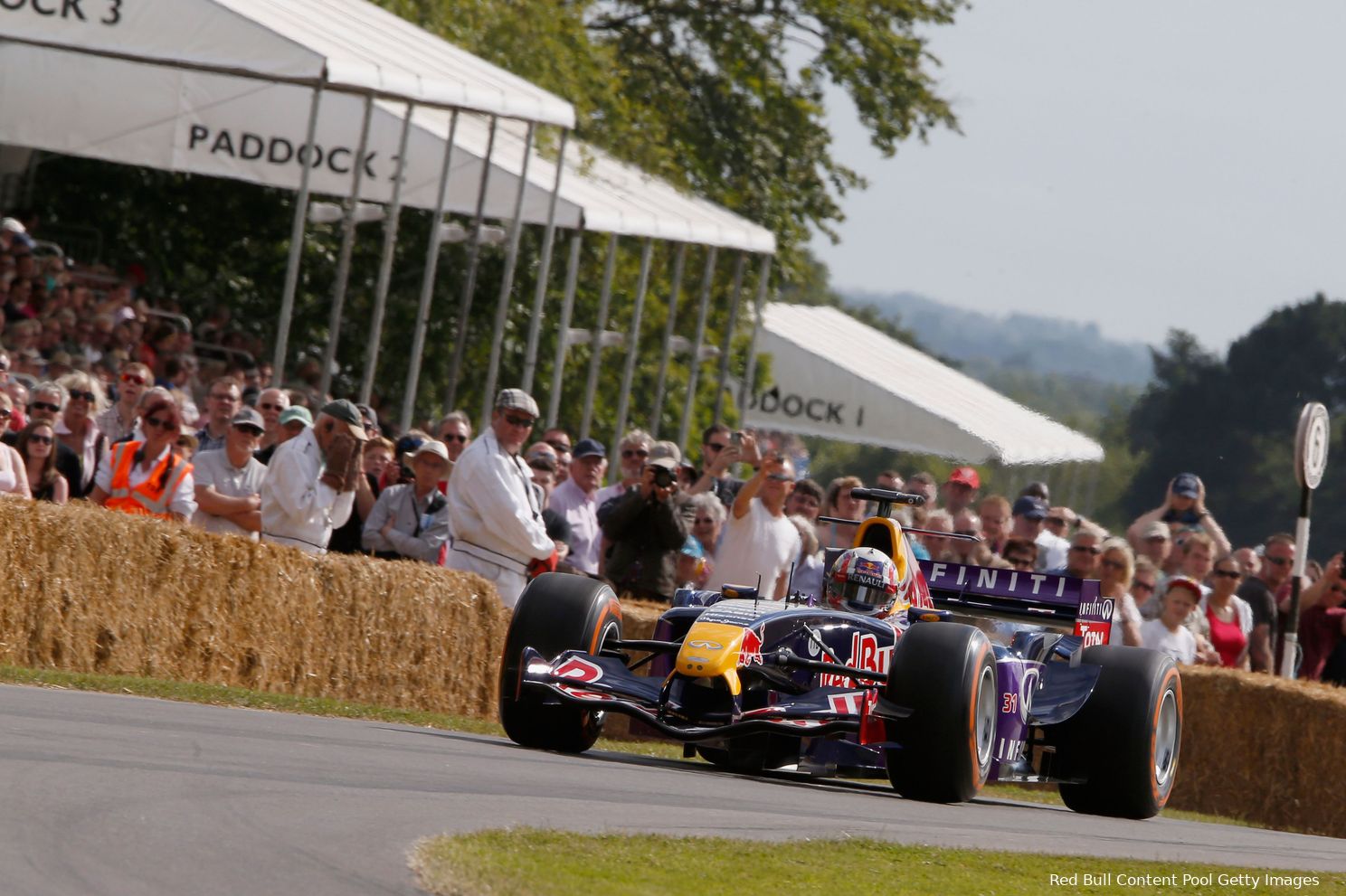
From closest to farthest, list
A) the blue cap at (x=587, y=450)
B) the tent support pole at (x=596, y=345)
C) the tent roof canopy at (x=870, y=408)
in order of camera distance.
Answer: the blue cap at (x=587, y=450) < the tent support pole at (x=596, y=345) < the tent roof canopy at (x=870, y=408)

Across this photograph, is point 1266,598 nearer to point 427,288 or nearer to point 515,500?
point 515,500

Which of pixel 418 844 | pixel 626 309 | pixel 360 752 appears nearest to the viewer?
pixel 418 844

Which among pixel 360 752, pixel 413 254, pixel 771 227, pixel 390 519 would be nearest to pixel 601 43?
pixel 771 227

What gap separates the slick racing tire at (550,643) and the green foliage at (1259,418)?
72.2 m

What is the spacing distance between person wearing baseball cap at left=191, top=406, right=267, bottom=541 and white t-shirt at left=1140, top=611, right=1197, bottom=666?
613 cm

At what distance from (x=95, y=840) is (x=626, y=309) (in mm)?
27004

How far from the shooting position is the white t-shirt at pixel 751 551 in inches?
537

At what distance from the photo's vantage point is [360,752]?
848cm

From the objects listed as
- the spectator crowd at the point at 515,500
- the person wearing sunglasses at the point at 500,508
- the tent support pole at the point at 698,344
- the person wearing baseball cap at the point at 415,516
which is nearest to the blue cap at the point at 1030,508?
the spectator crowd at the point at 515,500

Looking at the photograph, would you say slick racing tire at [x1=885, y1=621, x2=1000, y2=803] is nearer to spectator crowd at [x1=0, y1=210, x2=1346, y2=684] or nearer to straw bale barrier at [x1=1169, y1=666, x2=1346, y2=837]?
spectator crowd at [x1=0, y1=210, x2=1346, y2=684]

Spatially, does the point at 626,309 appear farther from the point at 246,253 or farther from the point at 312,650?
the point at 312,650

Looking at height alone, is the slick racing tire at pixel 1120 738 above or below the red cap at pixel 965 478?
below

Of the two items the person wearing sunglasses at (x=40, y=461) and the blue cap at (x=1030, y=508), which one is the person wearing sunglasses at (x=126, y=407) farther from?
the blue cap at (x=1030, y=508)

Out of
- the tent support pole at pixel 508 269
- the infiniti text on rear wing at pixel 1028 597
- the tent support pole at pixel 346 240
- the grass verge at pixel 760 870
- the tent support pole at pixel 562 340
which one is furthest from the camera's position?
the tent support pole at pixel 562 340
